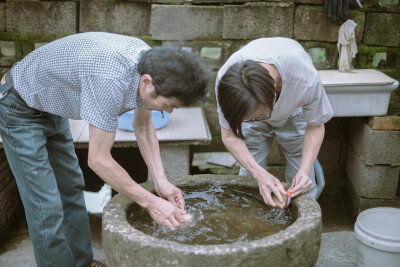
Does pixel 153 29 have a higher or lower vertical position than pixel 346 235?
higher

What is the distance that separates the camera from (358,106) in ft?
11.1

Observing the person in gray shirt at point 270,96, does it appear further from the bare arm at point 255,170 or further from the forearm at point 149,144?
the forearm at point 149,144

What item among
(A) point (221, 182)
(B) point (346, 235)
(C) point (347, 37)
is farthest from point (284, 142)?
(C) point (347, 37)

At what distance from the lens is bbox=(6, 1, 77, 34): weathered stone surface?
148 inches

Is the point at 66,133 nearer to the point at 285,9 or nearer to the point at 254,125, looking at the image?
the point at 254,125

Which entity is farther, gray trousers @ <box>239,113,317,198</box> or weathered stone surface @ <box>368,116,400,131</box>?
weathered stone surface @ <box>368,116,400,131</box>

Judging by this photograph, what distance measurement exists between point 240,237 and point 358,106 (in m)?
1.83

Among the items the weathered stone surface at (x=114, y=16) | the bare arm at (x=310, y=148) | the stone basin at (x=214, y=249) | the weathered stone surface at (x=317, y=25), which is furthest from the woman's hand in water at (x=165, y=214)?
the weathered stone surface at (x=317, y=25)

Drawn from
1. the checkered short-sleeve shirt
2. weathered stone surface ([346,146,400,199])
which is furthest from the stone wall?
the checkered short-sleeve shirt

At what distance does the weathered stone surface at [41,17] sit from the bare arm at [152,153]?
185 cm

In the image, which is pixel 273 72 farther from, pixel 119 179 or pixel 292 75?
pixel 119 179

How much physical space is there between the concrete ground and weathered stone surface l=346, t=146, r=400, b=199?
323 millimetres

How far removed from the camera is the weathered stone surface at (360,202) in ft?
11.8

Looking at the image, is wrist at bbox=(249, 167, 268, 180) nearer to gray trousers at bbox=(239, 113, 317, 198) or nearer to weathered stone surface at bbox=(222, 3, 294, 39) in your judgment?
gray trousers at bbox=(239, 113, 317, 198)
